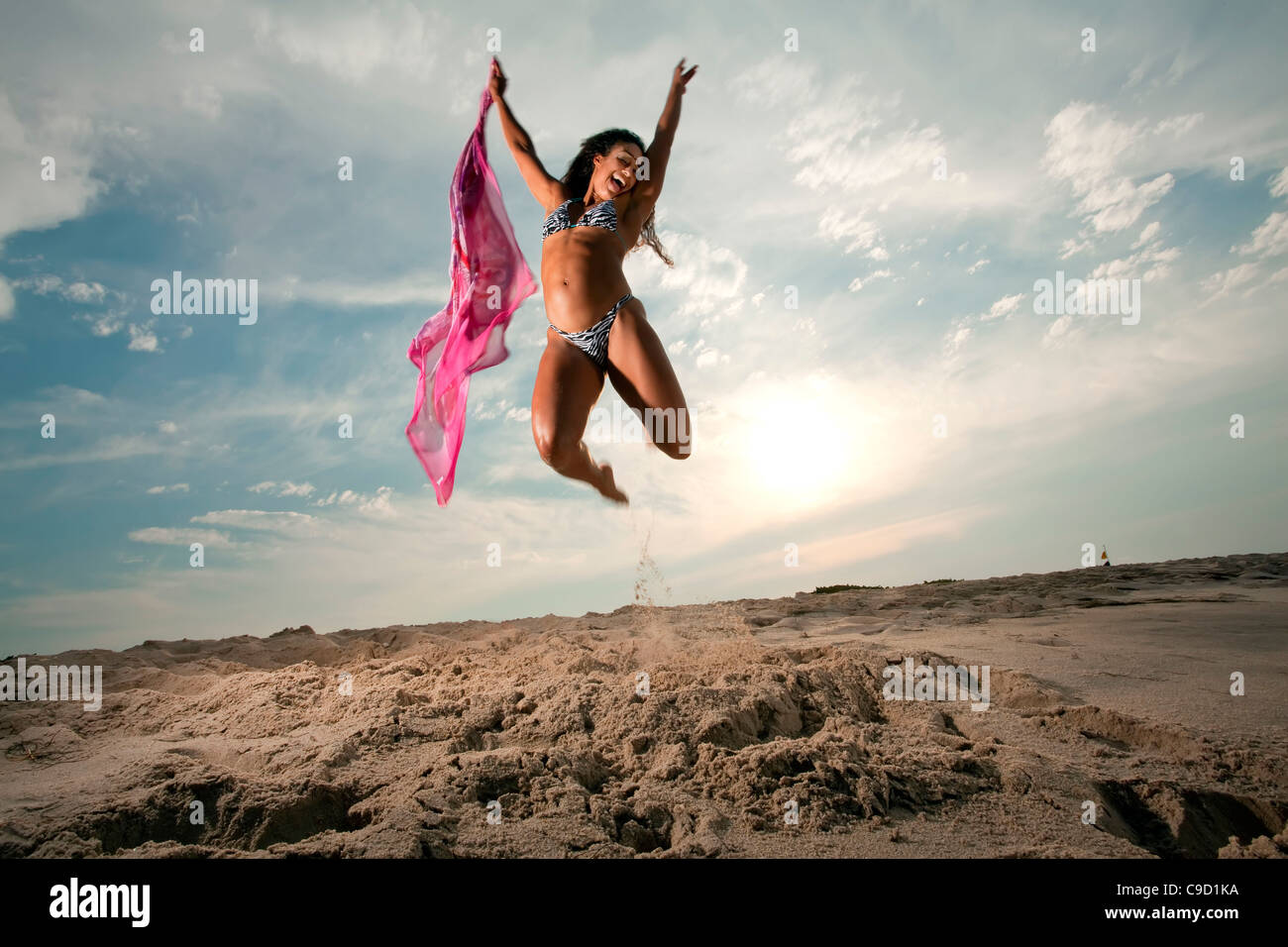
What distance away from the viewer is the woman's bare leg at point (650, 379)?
3.99m

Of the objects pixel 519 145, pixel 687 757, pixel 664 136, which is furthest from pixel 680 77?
pixel 687 757

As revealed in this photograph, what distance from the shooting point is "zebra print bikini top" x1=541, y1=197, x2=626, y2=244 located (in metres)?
4.39

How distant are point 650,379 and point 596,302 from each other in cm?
60

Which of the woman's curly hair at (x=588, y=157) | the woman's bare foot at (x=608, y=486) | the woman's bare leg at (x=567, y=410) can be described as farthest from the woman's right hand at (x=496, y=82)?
the woman's bare foot at (x=608, y=486)

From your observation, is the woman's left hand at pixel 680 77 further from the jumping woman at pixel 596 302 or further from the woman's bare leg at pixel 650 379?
the woman's bare leg at pixel 650 379

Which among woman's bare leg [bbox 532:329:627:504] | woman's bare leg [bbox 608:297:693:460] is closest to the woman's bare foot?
woman's bare leg [bbox 532:329:627:504]

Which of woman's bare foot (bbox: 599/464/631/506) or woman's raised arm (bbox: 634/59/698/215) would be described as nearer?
woman's bare foot (bbox: 599/464/631/506)

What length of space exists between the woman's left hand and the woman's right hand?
1.19 meters

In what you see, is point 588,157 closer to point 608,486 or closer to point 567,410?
point 567,410

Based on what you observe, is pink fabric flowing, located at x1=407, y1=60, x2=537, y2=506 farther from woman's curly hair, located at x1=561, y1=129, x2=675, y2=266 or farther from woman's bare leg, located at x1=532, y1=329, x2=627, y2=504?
woman's bare leg, located at x1=532, y1=329, x2=627, y2=504

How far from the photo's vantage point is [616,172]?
4566 mm

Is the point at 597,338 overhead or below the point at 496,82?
below
